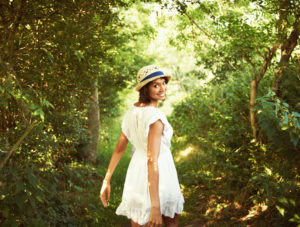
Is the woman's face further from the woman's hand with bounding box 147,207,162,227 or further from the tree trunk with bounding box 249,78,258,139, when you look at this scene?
the tree trunk with bounding box 249,78,258,139

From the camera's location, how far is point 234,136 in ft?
16.8

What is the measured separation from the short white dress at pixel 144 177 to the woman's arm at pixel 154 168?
0.06m

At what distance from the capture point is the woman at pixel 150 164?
229cm

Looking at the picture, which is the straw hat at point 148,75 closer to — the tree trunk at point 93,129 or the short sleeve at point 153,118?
the short sleeve at point 153,118

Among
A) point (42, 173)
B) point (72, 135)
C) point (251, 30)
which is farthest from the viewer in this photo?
point (72, 135)

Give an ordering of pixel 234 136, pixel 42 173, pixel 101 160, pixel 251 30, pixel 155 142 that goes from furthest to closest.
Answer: pixel 101 160 < pixel 234 136 < pixel 251 30 < pixel 42 173 < pixel 155 142

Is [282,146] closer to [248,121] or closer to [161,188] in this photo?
[161,188]

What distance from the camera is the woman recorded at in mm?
2285

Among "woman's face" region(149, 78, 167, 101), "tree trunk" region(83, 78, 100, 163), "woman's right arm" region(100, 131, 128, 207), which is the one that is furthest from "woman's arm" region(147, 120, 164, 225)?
"tree trunk" region(83, 78, 100, 163)

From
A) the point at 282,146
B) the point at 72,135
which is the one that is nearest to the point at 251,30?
the point at 282,146

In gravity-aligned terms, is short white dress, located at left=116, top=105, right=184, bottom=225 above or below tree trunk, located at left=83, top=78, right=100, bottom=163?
below

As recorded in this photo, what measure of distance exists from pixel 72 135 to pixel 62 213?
84.9 inches

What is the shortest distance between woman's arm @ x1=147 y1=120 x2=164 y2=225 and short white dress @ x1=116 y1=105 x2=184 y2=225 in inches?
2.5

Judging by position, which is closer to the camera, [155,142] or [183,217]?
[155,142]
